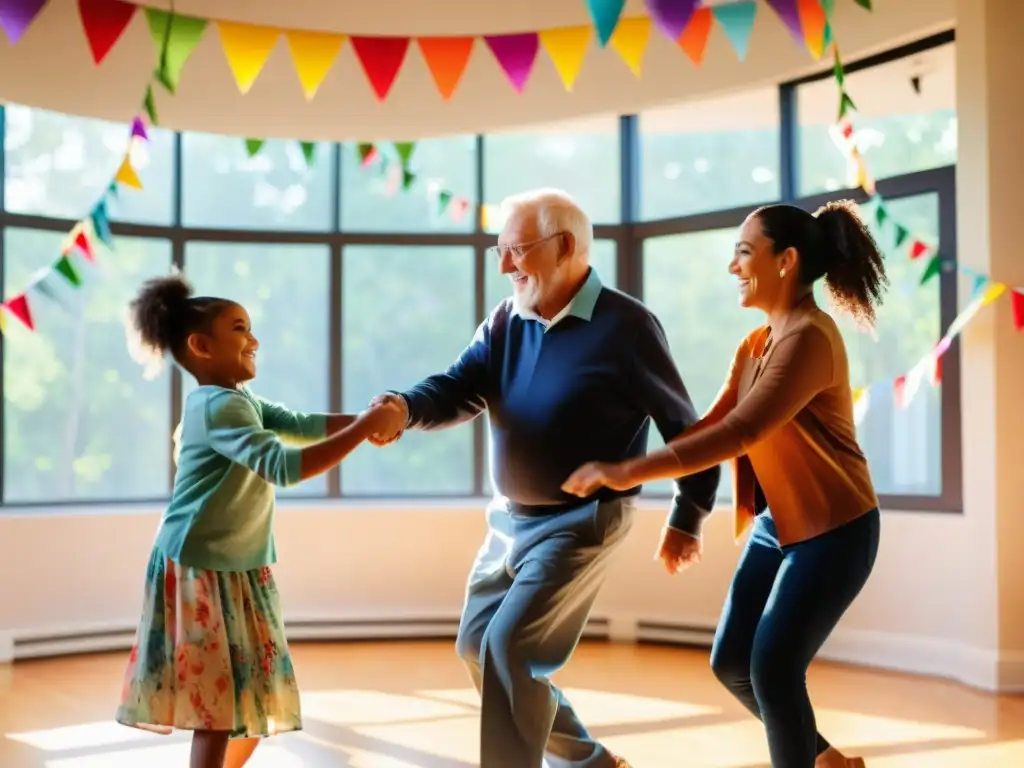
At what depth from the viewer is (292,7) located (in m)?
4.57

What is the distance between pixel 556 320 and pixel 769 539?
2.19ft

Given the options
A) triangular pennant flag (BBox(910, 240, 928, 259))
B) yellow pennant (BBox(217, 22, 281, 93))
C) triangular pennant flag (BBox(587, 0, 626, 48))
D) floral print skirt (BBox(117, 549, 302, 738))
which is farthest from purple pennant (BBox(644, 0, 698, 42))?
floral print skirt (BBox(117, 549, 302, 738))

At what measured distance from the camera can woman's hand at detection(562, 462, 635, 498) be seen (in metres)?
2.17

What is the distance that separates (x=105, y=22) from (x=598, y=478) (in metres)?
2.93

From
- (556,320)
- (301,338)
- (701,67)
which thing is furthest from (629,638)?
(556,320)

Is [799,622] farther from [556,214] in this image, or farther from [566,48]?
[566,48]

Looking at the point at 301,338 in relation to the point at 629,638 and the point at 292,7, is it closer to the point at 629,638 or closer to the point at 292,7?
the point at 292,7

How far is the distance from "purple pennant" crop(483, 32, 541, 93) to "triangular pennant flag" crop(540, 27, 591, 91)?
0.09 metres

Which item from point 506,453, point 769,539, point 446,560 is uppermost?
A: point 506,453

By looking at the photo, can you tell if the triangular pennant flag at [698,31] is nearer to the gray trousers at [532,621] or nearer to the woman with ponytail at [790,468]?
the woman with ponytail at [790,468]

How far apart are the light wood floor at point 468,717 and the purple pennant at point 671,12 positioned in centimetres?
217

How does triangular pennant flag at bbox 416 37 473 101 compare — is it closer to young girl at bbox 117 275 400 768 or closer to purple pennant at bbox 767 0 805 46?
purple pennant at bbox 767 0 805 46

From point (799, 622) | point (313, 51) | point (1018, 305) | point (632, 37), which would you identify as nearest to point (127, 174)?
point (313, 51)

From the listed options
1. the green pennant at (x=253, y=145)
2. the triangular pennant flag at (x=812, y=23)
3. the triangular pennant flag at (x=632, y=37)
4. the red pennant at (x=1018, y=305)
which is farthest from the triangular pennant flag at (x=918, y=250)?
the green pennant at (x=253, y=145)
